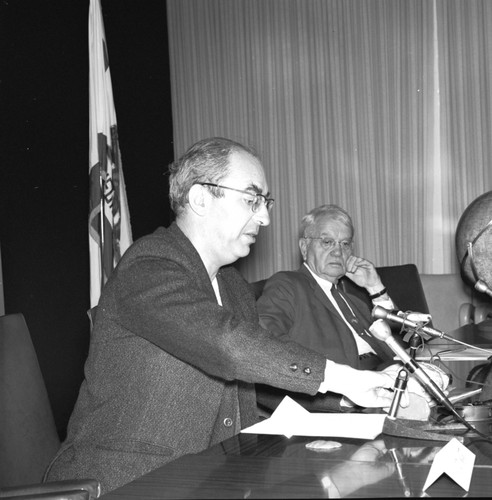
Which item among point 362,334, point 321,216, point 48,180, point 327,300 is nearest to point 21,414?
point 327,300

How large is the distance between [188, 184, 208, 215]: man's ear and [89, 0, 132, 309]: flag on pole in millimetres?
2792

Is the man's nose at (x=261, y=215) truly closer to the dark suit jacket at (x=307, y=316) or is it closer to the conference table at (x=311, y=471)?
the conference table at (x=311, y=471)

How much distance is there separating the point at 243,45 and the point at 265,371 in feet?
19.5

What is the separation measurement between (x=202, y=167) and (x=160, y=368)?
559mm

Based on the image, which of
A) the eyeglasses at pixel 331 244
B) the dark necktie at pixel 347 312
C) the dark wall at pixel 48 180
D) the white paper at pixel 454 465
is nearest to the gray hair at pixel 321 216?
the eyeglasses at pixel 331 244

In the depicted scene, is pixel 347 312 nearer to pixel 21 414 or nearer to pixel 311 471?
pixel 21 414

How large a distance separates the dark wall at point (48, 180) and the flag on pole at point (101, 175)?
0.36 metres

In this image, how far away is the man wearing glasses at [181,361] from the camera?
5.85ft

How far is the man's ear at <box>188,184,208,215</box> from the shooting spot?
2.13m

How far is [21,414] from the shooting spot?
2016mm

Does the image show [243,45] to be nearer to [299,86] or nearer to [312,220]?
[299,86]

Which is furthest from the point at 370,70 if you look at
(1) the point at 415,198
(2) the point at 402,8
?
(1) the point at 415,198

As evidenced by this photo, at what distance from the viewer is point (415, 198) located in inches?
270

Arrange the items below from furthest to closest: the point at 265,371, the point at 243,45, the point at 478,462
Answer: the point at 243,45
the point at 265,371
the point at 478,462
